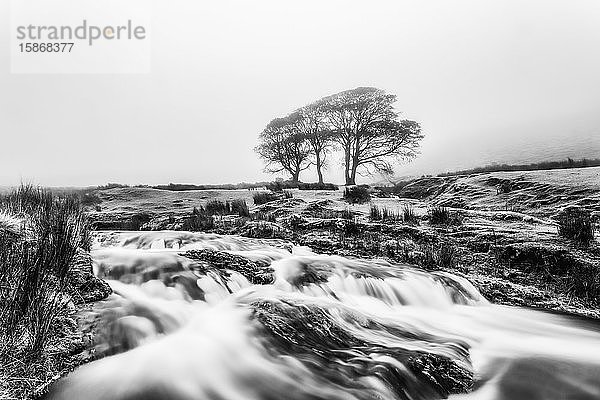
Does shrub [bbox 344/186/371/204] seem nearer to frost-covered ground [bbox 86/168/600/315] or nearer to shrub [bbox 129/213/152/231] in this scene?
frost-covered ground [bbox 86/168/600/315]

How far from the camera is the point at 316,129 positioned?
30.5 m

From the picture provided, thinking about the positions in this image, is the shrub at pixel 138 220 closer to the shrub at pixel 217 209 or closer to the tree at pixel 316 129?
the shrub at pixel 217 209

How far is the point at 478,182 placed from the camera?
55.8ft

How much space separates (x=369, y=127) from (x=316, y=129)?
4.94 m

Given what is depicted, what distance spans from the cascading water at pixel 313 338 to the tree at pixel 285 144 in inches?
1053

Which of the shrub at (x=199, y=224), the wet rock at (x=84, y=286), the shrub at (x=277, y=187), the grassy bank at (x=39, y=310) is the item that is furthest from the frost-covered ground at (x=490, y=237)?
the shrub at (x=277, y=187)

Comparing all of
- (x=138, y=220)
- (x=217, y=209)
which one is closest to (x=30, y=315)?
(x=138, y=220)

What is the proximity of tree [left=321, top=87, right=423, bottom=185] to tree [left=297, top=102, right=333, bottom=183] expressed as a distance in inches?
32.7

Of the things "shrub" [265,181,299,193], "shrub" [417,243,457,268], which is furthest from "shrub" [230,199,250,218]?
"shrub" [265,181,299,193]

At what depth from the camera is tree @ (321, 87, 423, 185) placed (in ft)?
88.7

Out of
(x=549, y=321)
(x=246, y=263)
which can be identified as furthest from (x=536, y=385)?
(x=246, y=263)

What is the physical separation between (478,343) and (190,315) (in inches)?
126

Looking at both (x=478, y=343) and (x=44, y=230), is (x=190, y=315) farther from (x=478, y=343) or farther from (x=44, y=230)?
(x=478, y=343)

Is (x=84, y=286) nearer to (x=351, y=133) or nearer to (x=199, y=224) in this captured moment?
(x=199, y=224)
